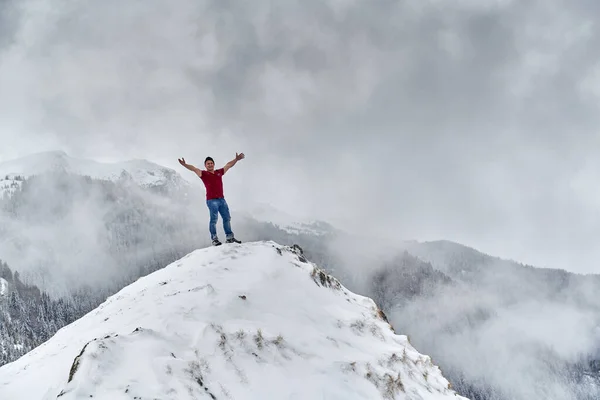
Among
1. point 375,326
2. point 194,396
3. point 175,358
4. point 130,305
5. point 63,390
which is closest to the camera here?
point 63,390

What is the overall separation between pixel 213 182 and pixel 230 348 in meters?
9.02

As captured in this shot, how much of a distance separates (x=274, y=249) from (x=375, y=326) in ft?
16.1

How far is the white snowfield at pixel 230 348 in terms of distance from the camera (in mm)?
7121

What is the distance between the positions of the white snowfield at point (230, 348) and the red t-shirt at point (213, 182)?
300 centimetres

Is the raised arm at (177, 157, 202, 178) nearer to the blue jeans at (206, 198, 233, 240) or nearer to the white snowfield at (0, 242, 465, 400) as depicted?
the blue jeans at (206, 198, 233, 240)

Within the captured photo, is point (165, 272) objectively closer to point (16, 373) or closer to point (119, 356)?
point (16, 373)

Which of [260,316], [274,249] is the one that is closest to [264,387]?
[260,316]

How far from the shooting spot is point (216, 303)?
10.7 metres

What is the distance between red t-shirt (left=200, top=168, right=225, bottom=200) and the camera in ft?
54.0

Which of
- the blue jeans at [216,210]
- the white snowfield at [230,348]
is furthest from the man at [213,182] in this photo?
the white snowfield at [230,348]

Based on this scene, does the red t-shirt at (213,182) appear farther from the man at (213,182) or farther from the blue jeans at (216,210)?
the blue jeans at (216,210)

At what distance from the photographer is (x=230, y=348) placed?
8.85 m

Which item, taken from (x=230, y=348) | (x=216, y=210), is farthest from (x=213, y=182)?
(x=230, y=348)

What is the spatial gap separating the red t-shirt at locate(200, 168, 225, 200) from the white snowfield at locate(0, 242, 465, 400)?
300 cm
